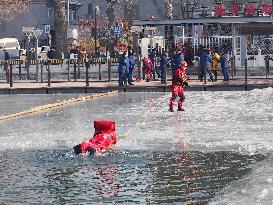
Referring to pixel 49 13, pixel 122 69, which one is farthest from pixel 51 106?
pixel 49 13

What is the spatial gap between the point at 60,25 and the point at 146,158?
5564 cm

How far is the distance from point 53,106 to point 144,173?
1674cm

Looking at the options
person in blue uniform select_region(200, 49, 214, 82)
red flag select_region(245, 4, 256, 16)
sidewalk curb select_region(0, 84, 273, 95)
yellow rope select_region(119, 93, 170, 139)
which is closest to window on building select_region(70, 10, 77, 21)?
red flag select_region(245, 4, 256, 16)

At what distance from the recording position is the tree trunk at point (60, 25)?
239 feet

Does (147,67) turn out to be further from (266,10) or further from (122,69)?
(266,10)

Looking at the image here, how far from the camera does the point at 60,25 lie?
2933 inches

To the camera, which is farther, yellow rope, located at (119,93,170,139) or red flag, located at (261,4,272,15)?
red flag, located at (261,4,272,15)

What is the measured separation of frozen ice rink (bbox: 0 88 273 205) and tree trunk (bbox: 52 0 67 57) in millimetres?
40382

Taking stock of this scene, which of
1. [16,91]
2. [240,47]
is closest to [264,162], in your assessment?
[16,91]

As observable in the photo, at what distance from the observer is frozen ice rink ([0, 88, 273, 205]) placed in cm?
1515

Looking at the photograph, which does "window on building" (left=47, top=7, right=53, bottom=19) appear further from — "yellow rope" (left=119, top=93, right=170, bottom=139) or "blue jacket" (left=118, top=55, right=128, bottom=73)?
"yellow rope" (left=119, top=93, right=170, bottom=139)

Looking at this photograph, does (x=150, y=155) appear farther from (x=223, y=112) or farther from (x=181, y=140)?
(x=223, y=112)

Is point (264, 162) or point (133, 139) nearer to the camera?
point (264, 162)

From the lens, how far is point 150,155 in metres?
20.0
